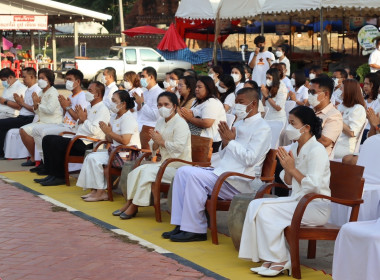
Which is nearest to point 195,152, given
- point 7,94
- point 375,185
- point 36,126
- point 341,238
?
point 375,185

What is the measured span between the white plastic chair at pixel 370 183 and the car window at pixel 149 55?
24.4m

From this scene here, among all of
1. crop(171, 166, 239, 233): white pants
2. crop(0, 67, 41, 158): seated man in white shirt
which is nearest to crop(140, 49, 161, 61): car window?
crop(0, 67, 41, 158): seated man in white shirt

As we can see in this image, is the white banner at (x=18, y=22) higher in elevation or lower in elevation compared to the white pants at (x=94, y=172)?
higher

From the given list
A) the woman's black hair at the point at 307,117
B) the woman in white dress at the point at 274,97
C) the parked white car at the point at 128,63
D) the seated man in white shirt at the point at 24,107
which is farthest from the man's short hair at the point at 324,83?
the parked white car at the point at 128,63

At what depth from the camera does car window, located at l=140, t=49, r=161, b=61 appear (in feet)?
103

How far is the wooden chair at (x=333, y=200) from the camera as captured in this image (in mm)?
6340

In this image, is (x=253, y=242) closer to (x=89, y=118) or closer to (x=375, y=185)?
(x=375, y=185)

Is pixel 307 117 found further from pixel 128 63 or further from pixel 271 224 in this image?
pixel 128 63

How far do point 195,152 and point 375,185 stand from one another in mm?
2601

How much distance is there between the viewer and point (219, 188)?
25.0 feet

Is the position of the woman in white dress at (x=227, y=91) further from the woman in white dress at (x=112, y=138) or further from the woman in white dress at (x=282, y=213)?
Answer: the woman in white dress at (x=282, y=213)

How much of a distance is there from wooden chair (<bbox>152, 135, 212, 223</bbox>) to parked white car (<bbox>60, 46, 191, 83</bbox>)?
72.0 ft

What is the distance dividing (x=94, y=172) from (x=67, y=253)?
9.20 ft

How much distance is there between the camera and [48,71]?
13.1 m
